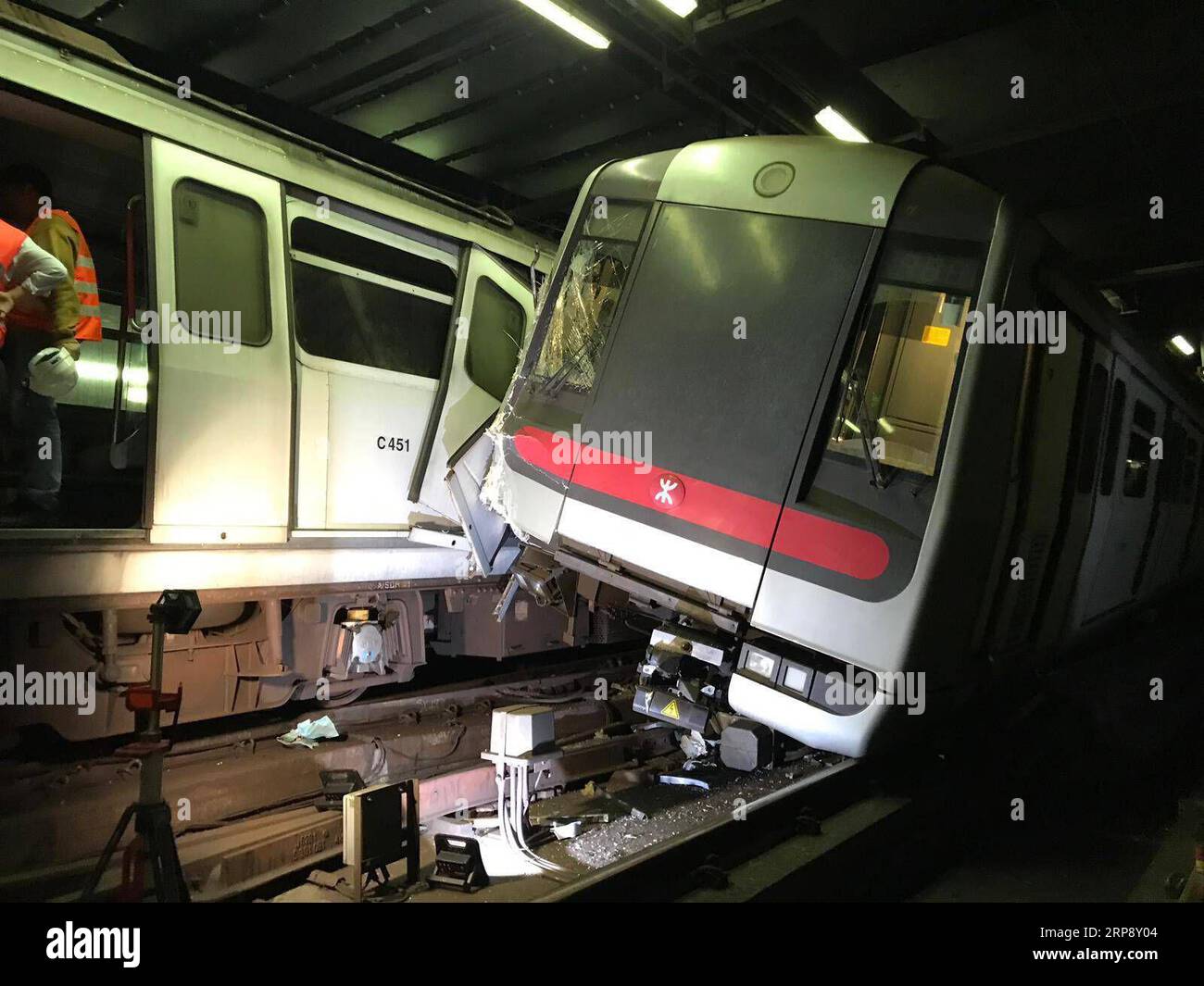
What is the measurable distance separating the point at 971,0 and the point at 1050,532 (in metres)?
3.47

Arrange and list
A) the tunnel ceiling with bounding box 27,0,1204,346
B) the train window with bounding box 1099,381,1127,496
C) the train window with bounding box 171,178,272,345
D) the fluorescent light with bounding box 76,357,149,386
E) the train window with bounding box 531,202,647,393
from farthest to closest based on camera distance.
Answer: the fluorescent light with bounding box 76,357,149,386 → the tunnel ceiling with bounding box 27,0,1204,346 → the train window with bounding box 1099,381,1127,496 → the train window with bounding box 531,202,647,393 → the train window with bounding box 171,178,272,345

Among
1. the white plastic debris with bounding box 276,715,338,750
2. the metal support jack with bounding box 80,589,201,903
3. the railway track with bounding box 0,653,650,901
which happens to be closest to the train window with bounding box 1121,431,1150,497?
the railway track with bounding box 0,653,650,901

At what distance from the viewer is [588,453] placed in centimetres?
381

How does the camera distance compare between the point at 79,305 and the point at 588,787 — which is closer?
the point at 79,305

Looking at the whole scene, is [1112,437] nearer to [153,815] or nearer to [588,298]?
[588,298]

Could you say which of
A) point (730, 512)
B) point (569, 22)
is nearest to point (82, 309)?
point (730, 512)

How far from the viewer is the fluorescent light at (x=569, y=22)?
193 inches

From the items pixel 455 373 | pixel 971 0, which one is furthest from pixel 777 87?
pixel 455 373

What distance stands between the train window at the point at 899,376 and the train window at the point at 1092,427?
1.43 metres

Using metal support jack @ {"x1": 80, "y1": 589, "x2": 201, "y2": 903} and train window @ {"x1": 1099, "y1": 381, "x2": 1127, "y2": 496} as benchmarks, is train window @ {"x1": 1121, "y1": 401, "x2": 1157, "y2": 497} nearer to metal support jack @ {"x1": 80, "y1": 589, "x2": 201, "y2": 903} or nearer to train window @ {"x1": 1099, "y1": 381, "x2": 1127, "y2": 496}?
train window @ {"x1": 1099, "y1": 381, "x2": 1127, "y2": 496}

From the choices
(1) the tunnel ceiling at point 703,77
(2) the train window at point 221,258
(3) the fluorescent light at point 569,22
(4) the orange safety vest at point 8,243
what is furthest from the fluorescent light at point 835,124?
(4) the orange safety vest at point 8,243

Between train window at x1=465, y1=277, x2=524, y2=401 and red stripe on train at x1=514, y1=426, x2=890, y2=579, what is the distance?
5.43 ft

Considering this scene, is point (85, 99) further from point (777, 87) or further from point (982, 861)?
point (982, 861)

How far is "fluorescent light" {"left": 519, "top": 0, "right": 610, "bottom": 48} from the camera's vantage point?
489cm
